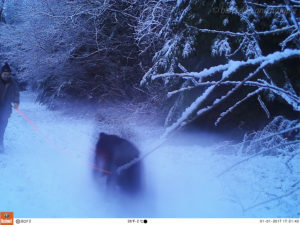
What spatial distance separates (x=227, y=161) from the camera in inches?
109

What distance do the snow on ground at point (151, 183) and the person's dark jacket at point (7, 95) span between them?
0.46 metres

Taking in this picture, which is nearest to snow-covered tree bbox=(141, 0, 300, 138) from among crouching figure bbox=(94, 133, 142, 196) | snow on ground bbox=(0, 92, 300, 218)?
snow on ground bbox=(0, 92, 300, 218)

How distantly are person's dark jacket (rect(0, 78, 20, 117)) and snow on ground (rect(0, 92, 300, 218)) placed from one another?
464mm

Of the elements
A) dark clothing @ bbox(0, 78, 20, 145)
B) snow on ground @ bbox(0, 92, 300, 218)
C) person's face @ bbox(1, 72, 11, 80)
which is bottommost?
snow on ground @ bbox(0, 92, 300, 218)

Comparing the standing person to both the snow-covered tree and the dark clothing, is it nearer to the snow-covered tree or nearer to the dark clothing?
the dark clothing

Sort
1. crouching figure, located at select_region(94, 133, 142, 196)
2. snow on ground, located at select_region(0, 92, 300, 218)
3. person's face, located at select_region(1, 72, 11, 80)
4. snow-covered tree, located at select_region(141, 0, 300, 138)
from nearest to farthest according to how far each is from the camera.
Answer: snow on ground, located at select_region(0, 92, 300, 218), crouching figure, located at select_region(94, 133, 142, 196), snow-covered tree, located at select_region(141, 0, 300, 138), person's face, located at select_region(1, 72, 11, 80)

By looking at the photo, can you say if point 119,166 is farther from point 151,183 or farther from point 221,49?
point 221,49

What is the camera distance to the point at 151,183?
245 centimetres

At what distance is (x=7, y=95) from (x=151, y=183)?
7.41 ft

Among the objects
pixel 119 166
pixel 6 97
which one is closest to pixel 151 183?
pixel 119 166

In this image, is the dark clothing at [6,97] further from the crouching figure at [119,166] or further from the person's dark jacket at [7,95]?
the crouching figure at [119,166]

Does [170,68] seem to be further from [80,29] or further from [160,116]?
[80,29]

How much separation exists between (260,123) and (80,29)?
3.84 m

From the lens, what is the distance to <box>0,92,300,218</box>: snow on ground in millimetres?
2025
